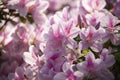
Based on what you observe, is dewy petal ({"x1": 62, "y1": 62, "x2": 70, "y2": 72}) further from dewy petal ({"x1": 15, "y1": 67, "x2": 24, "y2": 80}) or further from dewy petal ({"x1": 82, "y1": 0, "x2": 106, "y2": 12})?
dewy petal ({"x1": 82, "y1": 0, "x2": 106, "y2": 12})

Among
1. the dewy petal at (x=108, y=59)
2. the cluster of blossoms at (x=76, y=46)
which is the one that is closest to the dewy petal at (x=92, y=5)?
the cluster of blossoms at (x=76, y=46)

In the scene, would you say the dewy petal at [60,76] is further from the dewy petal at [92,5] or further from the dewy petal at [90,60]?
the dewy petal at [92,5]

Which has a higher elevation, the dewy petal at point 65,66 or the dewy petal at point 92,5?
the dewy petal at point 92,5

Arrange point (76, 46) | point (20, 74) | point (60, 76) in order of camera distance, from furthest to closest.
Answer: point (20, 74), point (76, 46), point (60, 76)

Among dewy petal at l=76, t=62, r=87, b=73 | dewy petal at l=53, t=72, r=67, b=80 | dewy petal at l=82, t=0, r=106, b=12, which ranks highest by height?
dewy petal at l=82, t=0, r=106, b=12

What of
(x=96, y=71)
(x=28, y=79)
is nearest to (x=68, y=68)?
(x=96, y=71)

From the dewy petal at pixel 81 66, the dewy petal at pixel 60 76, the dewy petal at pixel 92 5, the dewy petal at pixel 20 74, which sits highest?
the dewy petal at pixel 92 5

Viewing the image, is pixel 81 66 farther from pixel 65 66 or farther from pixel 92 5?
pixel 92 5

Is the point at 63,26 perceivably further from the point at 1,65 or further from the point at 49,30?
the point at 1,65

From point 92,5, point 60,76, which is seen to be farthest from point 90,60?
point 92,5

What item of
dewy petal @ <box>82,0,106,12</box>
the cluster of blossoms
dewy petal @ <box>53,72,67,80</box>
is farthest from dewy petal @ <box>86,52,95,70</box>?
dewy petal @ <box>82,0,106,12</box>

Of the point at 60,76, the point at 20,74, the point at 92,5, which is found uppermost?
the point at 92,5
